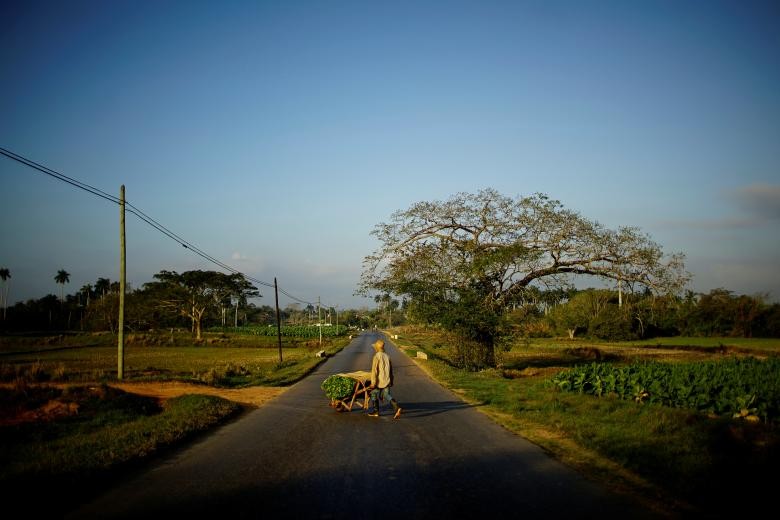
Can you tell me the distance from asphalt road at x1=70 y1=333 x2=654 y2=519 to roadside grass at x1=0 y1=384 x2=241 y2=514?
569 millimetres

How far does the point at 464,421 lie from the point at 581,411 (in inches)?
123

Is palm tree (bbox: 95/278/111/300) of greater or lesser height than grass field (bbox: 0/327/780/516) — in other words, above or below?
above

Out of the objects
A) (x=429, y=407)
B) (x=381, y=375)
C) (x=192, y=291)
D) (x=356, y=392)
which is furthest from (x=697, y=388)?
(x=192, y=291)

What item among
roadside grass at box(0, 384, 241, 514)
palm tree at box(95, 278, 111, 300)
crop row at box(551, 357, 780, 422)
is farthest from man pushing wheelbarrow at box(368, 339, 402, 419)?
palm tree at box(95, 278, 111, 300)

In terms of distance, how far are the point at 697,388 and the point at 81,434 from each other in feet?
46.8

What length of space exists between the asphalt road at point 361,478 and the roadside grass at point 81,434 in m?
0.57

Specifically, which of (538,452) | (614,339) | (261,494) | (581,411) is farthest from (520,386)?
(614,339)

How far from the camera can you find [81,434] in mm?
10125

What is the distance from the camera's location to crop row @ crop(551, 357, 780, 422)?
10.7 meters

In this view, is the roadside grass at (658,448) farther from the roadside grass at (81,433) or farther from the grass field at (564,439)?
the roadside grass at (81,433)

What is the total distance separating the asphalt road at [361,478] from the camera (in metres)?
5.59

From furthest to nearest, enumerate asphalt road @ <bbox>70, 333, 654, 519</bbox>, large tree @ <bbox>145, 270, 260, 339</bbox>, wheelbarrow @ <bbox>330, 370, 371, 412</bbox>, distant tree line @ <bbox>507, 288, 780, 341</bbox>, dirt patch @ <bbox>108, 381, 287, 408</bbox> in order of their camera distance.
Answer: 1. large tree @ <bbox>145, 270, 260, 339</bbox>
2. distant tree line @ <bbox>507, 288, 780, 341</bbox>
3. dirt patch @ <bbox>108, 381, 287, 408</bbox>
4. wheelbarrow @ <bbox>330, 370, 371, 412</bbox>
5. asphalt road @ <bbox>70, 333, 654, 519</bbox>

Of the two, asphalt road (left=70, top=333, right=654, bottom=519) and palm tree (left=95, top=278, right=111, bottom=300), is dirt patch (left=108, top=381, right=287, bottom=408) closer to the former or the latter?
asphalt road (left=70, top=333, right=654, bottom=519)

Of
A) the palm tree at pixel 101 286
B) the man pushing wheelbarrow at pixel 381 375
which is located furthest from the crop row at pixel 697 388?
the palm tree at pixel 101 286
